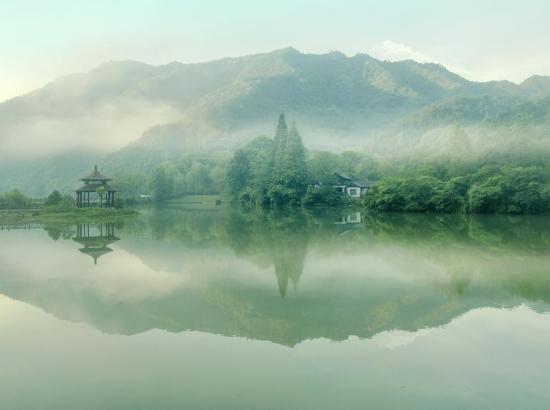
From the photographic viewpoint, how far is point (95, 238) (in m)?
28.7

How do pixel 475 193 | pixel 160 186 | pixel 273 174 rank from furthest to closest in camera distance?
pixel 160 186, pixel 273 174, pixel 475 193

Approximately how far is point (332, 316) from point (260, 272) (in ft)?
20.0

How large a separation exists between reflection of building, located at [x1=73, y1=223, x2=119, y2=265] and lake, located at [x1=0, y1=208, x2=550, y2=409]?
0.98m

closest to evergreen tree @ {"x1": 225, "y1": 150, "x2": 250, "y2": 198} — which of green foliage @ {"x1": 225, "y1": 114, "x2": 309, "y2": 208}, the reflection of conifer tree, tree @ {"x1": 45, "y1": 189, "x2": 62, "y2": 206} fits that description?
green foliage @ {"x1": 225, "y1": 114, "x2": 309, "y2": 208}

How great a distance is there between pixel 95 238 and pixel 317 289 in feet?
59.9

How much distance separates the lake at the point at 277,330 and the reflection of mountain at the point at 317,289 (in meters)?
0.06

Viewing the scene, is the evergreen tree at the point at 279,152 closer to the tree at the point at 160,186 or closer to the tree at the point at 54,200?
the tree at the point at 160,186

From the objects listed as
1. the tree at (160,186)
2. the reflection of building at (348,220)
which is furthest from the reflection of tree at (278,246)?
the tree at (160,186)

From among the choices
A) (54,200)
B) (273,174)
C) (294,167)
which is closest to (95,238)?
(54,200)

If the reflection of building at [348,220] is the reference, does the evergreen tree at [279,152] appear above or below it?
above

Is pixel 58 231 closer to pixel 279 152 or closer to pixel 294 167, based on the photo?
pixel 294 167

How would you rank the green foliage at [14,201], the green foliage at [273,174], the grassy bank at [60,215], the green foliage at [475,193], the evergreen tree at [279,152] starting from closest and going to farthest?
the grassy bank at [60,215] → the green foliage at [14,201] → the green foliage at [475,193] → the green foliage at [273,174] → the evergreen tree at [279,152]

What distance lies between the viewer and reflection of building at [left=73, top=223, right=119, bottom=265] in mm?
23109

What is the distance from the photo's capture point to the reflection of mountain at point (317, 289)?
1145 cm
